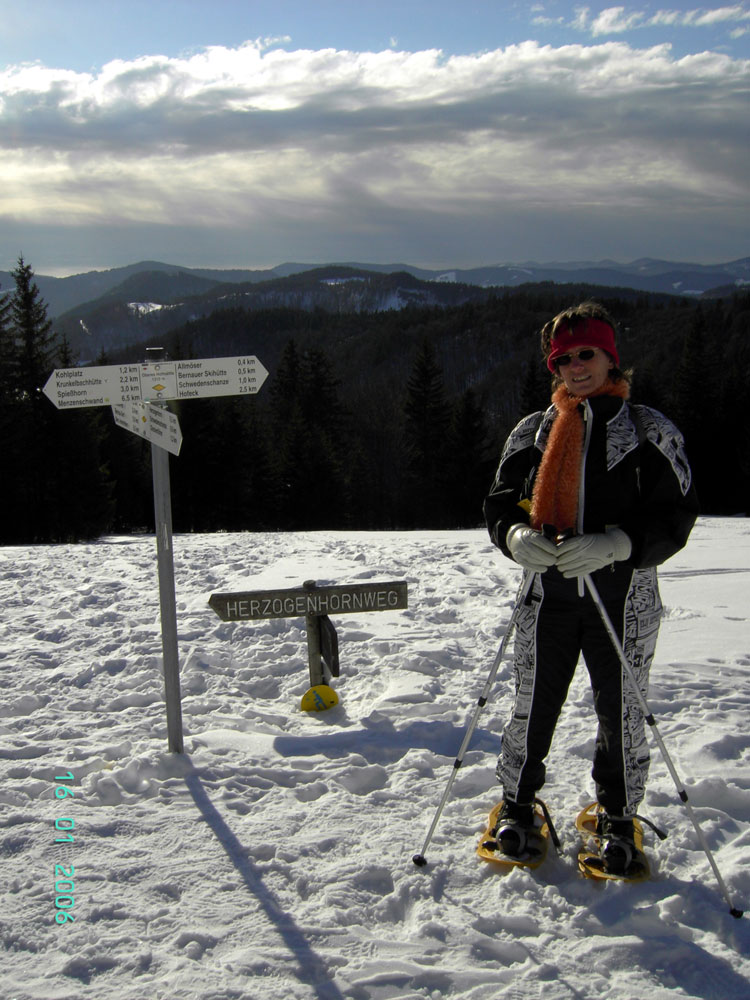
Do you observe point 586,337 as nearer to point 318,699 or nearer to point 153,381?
point 153,381

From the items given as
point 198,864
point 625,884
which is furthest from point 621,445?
point 198,864

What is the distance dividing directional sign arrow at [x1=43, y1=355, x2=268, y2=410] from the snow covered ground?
1852mm

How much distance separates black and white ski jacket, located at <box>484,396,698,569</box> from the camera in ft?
8.99

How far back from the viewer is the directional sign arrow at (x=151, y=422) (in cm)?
372

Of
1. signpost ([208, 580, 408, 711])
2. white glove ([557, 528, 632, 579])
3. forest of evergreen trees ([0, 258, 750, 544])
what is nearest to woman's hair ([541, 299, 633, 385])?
white glove ([557, 528, 632, 579])

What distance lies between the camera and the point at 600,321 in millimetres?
2842

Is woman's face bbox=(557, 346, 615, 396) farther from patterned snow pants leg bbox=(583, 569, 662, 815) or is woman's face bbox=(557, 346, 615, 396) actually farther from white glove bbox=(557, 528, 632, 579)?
patterned snow pants leg bbox=(583, 569, 662, 815)

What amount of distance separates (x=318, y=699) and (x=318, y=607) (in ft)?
1.88

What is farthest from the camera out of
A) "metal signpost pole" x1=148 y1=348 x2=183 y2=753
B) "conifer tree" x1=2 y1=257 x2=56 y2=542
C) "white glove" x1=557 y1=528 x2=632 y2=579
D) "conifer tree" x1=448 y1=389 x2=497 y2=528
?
"conifer tree" x1=448 y1=389 x2=497 y2=528

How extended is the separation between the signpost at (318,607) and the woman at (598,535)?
5.74 ft

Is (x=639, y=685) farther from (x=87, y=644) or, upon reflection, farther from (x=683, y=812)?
(x=87, y=644)

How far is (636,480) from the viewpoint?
112 inches

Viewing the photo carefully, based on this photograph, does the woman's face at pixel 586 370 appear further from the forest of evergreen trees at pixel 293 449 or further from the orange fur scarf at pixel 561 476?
the forest of evergreen trees at pixel 293 449
